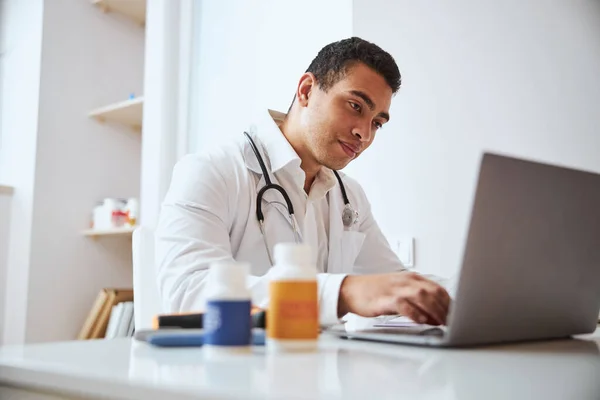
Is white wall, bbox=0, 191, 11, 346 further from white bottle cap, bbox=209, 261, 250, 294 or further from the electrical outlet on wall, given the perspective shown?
white bottle cap, bbox=209, 261, 250, 294

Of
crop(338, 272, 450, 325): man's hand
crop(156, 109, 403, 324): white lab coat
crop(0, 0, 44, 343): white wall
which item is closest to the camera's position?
crop(338, 272, 450, 325): man's hand

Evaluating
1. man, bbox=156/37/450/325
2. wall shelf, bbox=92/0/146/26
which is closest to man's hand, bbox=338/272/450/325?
man, bbox=156/37/450/325

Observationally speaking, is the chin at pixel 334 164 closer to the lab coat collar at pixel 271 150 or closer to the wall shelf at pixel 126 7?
the lab coat collar at pixel 271 150

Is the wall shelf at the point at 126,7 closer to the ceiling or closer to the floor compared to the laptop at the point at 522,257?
closer to the ceiling

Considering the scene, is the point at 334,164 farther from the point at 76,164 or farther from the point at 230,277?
the point at 76,164

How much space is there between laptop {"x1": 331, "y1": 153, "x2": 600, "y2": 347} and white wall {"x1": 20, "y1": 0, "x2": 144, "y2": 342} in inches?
92.7

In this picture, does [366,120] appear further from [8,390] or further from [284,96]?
[8,390]

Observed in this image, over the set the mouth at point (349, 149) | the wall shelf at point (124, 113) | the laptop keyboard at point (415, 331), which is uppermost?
the wall shelf at point (124, 113)

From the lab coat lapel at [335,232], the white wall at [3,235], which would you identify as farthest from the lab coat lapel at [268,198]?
the white wall at [3,235]

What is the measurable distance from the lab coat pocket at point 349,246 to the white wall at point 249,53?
3.04ft

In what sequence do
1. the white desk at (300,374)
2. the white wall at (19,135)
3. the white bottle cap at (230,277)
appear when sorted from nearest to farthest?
the white desk at (300,374), the white bottle cap at (230,277), the white wall at (19,135)

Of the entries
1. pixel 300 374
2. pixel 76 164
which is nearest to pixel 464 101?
pixel 300 374

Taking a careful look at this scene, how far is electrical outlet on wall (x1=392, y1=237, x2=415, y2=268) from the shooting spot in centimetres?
199

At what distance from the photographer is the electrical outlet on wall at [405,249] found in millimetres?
1989
